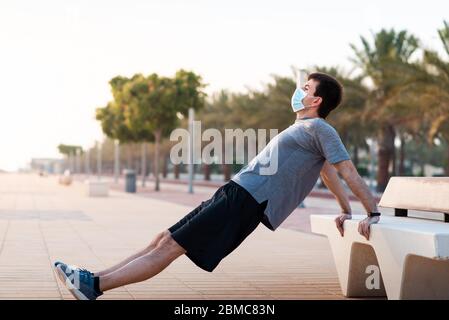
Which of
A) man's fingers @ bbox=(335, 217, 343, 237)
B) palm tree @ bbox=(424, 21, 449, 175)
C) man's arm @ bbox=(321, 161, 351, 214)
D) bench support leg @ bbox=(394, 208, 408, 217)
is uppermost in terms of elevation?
palm tree @ bbox=(424, 21, 449, 175)

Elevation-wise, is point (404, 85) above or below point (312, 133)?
above

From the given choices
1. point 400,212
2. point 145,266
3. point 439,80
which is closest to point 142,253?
point 145,266

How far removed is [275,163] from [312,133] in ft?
0.94

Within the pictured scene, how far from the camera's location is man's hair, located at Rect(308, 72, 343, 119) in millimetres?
→ 5102

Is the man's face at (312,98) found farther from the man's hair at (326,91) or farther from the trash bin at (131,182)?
the trash bin at (131,182)

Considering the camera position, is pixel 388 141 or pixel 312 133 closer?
pixel 312 133

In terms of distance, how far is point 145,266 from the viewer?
4.83 m

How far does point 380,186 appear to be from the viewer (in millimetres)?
34219

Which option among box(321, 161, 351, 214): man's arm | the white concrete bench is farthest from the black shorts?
the white concrete bench

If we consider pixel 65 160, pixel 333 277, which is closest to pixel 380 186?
pixel 333 277

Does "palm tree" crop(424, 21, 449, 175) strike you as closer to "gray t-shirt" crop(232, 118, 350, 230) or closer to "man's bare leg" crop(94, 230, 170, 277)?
"gray t-shirt" crop(232, 118, 350, 230)

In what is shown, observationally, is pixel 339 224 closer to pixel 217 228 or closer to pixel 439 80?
pixel 217 228

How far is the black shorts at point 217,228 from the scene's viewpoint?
4.76 meters
